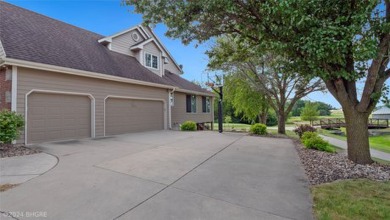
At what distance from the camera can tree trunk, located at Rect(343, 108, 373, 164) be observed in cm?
566

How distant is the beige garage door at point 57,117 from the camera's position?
780cm

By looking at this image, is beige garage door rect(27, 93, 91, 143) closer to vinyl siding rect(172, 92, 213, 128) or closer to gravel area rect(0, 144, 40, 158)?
gravel area rect(0, 144, 40, 158)

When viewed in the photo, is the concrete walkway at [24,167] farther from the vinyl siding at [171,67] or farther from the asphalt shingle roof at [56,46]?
the vinyl siding at [171,67]

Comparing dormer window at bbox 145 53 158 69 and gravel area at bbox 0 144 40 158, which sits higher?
dormer window at bbox 145 53 158 69

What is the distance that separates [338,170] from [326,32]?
11.1ft

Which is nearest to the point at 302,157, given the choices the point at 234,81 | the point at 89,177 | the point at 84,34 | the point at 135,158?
the point at 135,158

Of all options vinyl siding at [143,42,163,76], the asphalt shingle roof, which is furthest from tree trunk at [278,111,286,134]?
vinyl siding at [143,42,163,76]

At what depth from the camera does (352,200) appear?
3.33 meters

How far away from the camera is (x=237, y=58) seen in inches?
399

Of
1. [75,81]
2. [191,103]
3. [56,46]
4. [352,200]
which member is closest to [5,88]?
[75,81]

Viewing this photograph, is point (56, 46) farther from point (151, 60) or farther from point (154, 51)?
point (154, 51)

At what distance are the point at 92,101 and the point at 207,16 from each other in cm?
674

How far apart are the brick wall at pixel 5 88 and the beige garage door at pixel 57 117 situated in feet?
1.99

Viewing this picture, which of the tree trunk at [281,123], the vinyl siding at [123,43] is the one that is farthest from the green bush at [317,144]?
the vinyl siding at [123,43]
